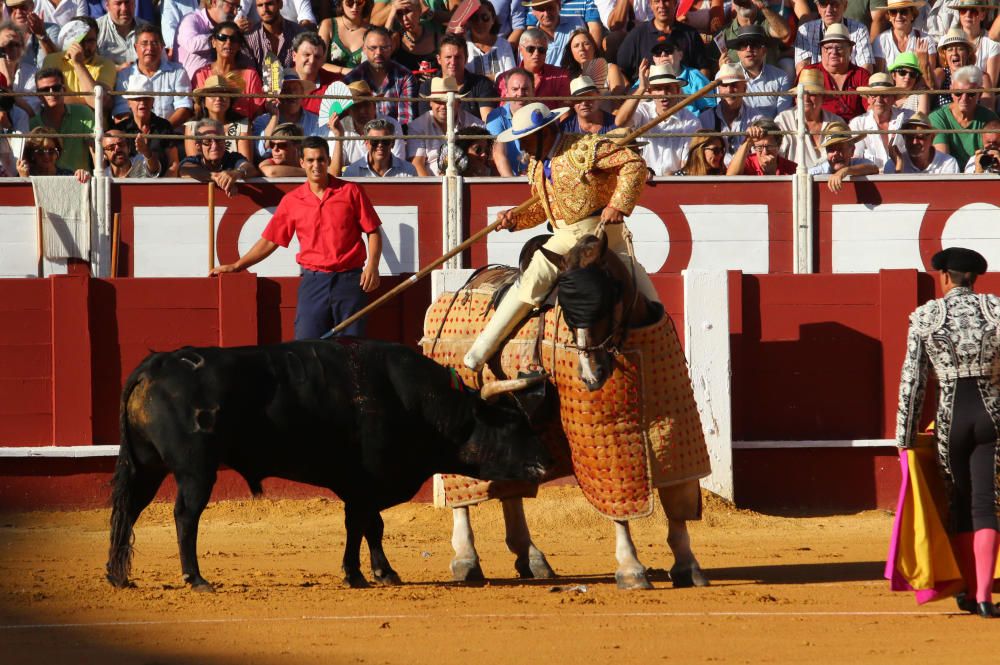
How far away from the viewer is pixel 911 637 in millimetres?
5672

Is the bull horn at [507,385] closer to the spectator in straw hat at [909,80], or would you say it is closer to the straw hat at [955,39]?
the spectator in straw hat at [909,80]

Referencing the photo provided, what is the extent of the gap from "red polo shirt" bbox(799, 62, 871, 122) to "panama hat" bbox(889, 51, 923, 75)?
0.31m

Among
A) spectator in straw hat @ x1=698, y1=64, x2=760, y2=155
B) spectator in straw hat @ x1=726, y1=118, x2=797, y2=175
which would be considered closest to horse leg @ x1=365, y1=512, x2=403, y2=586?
spectator in straw hat @ x1=726, y1=118, x2=797, y2=175

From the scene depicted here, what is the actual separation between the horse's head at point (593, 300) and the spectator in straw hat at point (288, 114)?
17.0ft

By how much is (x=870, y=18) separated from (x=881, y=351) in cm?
379

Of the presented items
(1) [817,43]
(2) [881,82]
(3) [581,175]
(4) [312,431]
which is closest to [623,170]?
(3) [581,175]

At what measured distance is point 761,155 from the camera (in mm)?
11141

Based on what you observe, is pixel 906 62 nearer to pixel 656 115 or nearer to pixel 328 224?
pixel 656 115

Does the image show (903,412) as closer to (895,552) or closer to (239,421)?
(895,552)

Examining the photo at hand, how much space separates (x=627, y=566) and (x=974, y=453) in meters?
1.51

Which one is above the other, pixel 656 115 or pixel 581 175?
pixel 656 115

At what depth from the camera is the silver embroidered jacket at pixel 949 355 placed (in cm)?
611

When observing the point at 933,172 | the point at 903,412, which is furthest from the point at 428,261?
the point at 903,412

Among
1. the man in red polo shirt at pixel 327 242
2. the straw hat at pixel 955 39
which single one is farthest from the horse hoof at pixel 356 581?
the straw hat at pixel 955 39
